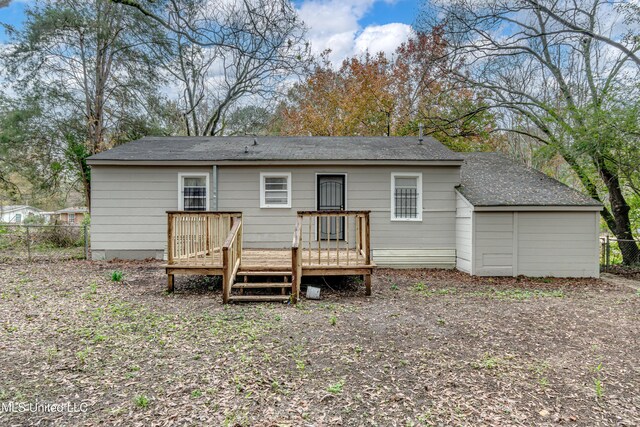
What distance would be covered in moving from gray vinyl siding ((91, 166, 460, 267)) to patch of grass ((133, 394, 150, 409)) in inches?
239

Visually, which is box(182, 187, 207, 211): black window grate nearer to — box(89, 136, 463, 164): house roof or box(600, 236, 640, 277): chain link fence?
box(89, 136, 463, 164): house roof

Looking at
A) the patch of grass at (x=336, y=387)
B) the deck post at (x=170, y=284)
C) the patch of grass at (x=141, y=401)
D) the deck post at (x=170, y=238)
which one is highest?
the deck post at (x=170, y=238)

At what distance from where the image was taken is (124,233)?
347 inches

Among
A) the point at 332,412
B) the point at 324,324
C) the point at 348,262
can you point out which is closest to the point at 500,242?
the point at 348,262

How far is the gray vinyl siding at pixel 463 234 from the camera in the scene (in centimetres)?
811

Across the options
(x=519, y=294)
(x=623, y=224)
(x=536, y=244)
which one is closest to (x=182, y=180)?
(x=519, y=294)

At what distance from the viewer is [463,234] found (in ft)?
27.8

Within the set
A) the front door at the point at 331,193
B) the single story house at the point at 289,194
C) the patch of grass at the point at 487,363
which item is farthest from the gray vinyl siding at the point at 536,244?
the patch of grass at the point at 487,363

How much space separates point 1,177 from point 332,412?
1614 centimetres

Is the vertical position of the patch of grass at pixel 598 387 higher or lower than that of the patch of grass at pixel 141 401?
lower

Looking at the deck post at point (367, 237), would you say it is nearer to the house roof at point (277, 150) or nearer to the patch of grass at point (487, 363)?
the patch of grass at point (487, 363)

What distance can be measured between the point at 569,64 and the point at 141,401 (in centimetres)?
1591

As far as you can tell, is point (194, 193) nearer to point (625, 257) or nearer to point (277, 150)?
point (277, 150)

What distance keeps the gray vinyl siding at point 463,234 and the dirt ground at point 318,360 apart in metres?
2.26
